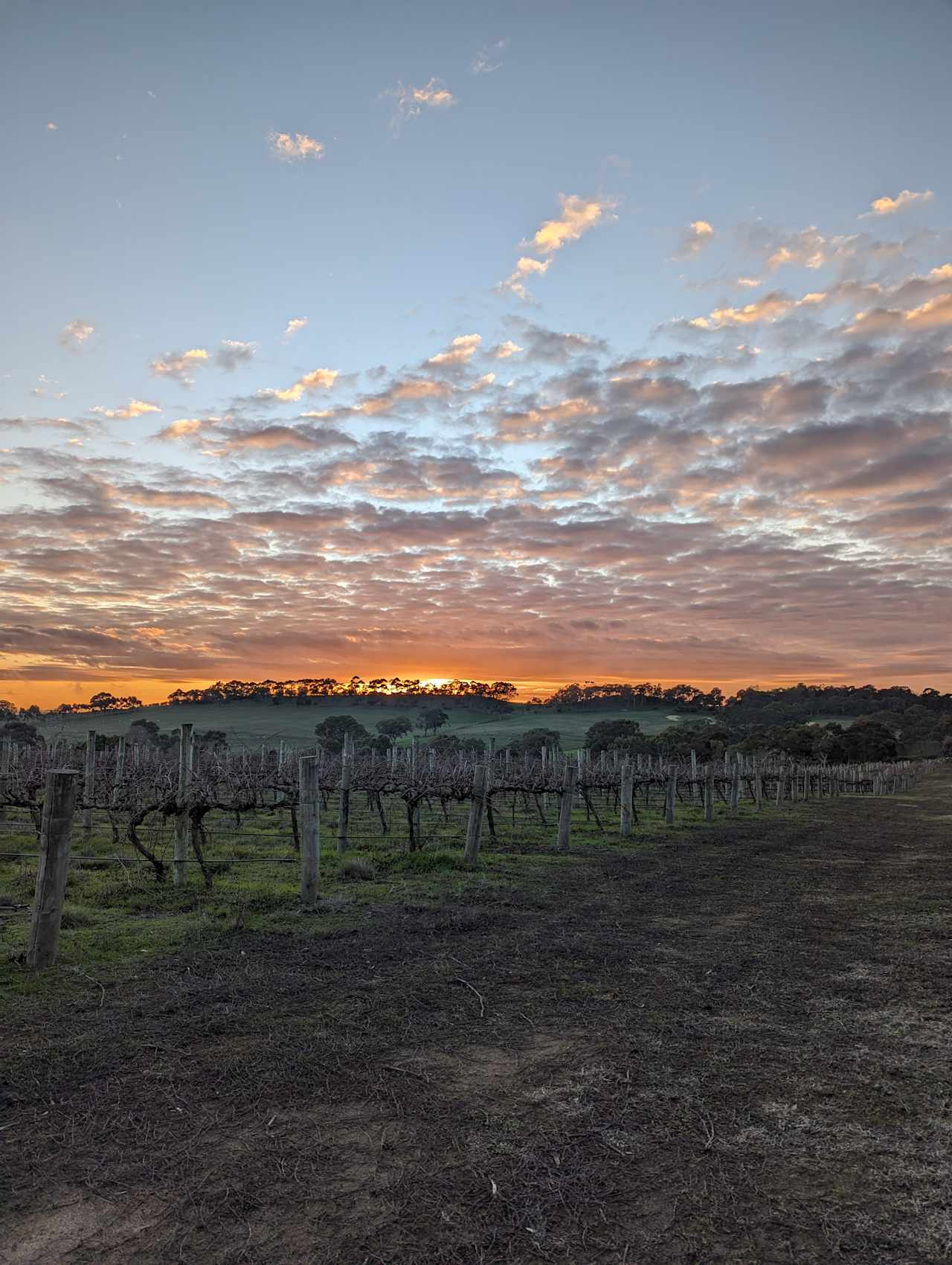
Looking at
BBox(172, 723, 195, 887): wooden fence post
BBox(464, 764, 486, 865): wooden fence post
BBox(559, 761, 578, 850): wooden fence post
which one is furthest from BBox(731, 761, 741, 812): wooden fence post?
BBox(172, 723, 195, 887): wooden fence post

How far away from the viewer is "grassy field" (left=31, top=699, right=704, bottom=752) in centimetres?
8994

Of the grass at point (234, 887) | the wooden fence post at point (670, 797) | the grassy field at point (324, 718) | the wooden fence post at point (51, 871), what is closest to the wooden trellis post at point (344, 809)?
the grass at point (234, 887)

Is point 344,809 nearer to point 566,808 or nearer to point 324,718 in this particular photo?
point 566,808

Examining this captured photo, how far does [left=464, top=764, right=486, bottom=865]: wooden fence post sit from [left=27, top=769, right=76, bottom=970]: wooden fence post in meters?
8.28

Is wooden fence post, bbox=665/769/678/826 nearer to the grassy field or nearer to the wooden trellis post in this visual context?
the wooden trellis post

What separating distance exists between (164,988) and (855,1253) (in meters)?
6.07

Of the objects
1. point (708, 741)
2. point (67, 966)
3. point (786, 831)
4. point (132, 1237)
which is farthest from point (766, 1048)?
point (708, 741)

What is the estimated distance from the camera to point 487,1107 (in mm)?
4699

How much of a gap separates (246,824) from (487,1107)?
2506cm

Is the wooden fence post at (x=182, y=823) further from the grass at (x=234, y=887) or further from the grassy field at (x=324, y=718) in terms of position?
the grassy field at (x=324, y=718)

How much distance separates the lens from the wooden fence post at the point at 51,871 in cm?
771

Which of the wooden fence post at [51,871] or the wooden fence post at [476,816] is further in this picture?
the wooden fence post at [476,816]

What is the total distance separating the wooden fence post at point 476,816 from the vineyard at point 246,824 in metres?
0.04

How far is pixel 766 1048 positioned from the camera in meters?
5.67
